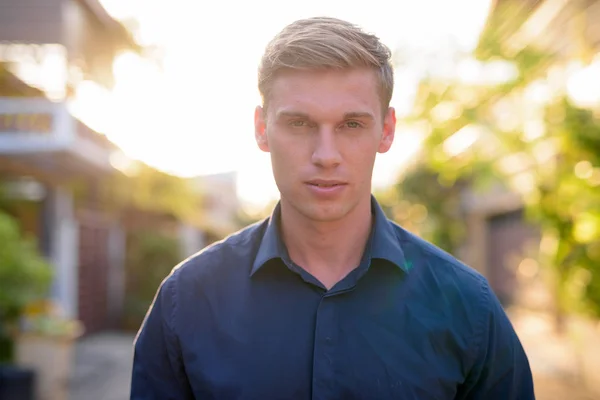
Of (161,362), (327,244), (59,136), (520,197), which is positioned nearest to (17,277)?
(59,136)

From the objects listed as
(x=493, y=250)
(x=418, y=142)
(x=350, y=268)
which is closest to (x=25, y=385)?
(x=418, y=142)

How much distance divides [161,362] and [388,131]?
1034mm

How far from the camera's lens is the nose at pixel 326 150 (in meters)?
2.12

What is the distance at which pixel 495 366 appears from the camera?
2133 mm

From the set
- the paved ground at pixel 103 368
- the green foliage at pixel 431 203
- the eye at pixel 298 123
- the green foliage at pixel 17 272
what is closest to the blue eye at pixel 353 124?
the eye at pixel 298 123

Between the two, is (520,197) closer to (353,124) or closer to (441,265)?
(441,265)

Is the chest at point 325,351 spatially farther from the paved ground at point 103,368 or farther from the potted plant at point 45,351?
the paved ground at point 103,368

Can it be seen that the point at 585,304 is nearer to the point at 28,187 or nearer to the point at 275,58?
the point at 275,58

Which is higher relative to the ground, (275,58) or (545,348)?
(275,58)

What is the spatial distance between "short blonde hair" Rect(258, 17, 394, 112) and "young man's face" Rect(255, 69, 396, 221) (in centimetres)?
3

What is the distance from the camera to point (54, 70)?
11570 mm

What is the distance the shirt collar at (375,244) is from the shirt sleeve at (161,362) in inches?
11.9

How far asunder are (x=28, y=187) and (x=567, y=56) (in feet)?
29.5

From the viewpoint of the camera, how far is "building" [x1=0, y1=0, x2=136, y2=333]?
10.8 meters
